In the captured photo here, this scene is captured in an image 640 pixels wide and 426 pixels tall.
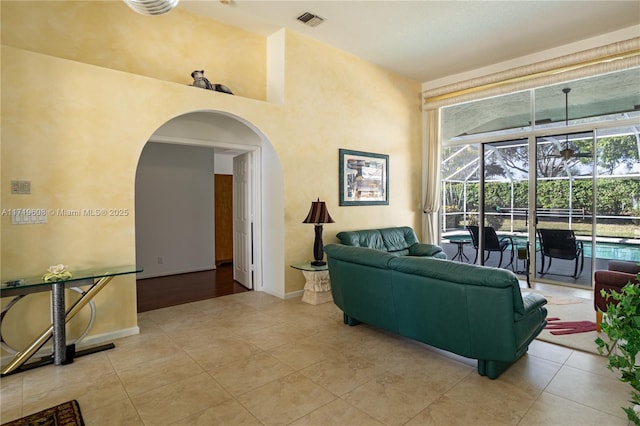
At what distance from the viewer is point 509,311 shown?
2.40 m

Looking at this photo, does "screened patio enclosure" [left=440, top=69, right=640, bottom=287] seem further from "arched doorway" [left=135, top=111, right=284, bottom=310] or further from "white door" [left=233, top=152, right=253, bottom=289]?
"white door" [left=233, top=152, right=253, bottom=289]

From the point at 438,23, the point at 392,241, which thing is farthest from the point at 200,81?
the point at 392,241

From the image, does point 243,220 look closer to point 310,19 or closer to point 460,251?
point 310,19

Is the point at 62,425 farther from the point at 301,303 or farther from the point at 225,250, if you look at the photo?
the point at 225,250

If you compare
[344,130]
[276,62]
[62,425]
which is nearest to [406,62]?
[344,130]

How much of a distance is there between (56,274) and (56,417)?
3.87ft

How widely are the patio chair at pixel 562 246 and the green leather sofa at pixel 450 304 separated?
3037 mm

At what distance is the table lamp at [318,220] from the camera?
4.58m

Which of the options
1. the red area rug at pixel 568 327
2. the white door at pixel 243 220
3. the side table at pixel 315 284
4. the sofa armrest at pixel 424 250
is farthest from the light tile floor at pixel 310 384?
the sofa armrest at pixel 424 250

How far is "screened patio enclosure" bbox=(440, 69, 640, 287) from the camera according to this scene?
4910mm

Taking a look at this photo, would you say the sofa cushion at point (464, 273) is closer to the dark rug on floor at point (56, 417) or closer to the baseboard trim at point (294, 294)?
the baseboard trim at point (294, 294)

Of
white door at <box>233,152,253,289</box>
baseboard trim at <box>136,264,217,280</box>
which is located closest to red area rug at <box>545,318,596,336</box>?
white door at <box>233,152,253,289</box>

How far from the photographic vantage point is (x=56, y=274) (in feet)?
9.46

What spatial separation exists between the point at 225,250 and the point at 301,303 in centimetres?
354
